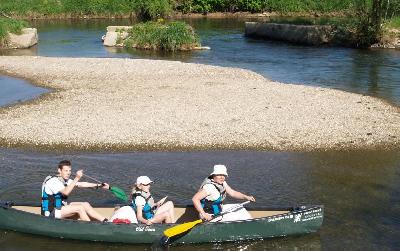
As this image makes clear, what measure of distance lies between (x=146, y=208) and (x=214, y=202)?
155cm

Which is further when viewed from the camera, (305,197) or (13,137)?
(13,137)

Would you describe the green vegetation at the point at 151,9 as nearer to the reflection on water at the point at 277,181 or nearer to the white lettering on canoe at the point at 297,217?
the reflection on water at the point at 277,181

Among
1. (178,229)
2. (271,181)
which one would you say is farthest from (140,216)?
(271,181)

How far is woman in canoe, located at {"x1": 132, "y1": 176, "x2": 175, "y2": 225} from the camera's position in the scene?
1283 centimetres

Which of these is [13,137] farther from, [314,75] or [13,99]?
[314,75]

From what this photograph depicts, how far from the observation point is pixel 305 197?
15812 mm

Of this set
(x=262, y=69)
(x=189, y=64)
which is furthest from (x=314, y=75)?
(x=189, y=64)

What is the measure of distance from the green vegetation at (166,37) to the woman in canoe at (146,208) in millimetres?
33905

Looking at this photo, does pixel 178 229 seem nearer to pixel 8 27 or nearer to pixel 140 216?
pixel 140 216

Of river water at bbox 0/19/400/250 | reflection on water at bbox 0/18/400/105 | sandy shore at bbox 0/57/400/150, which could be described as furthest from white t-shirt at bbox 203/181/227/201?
reflection on water at bbox 0/18/400/105

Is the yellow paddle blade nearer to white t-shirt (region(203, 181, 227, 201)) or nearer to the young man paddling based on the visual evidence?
white t-shirt (region(203, 181, 227, 201))

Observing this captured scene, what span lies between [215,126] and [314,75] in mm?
14435

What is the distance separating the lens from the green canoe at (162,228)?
1261 centimetres

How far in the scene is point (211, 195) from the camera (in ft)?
42.5
